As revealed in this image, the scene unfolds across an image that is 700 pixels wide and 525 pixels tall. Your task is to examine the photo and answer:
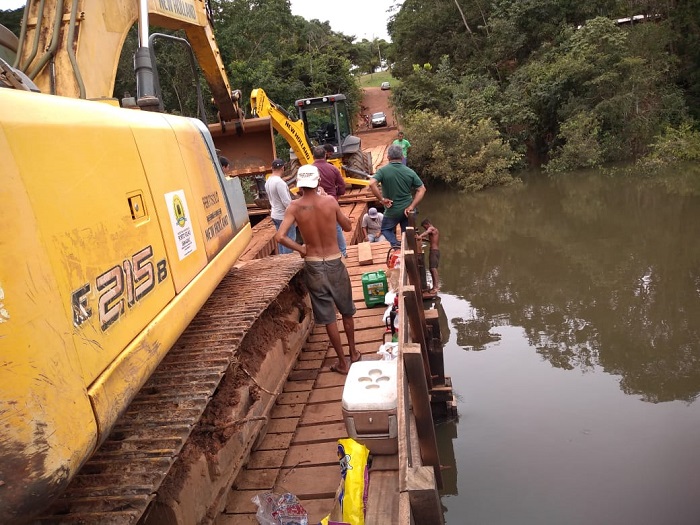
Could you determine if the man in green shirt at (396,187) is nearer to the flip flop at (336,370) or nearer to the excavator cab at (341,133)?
the flip flop at (336,370)

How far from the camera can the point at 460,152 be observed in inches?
793

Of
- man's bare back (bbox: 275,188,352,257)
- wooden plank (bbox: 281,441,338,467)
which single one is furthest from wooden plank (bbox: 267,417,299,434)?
man's bare back (bbox: 275,188,352,257)

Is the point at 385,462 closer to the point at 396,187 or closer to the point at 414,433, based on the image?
the point at 414,433

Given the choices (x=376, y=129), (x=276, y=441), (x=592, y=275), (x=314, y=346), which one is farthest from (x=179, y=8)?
(x=376, y=129)

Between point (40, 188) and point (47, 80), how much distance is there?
6.81 feet

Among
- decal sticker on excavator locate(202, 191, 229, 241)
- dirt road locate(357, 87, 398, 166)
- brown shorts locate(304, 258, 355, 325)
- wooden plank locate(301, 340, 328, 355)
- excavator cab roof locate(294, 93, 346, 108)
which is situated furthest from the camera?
dirt road locate(357, 87, 398, 166)

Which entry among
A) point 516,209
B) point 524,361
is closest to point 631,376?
point 524,361

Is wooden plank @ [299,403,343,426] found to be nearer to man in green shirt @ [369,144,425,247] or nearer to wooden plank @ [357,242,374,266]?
wooden plank @ [357,242,374,266]

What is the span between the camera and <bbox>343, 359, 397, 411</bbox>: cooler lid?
12.1 feet

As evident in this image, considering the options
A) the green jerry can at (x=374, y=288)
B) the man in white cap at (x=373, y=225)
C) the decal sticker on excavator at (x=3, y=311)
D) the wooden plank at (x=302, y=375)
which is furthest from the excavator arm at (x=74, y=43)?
the man in white cap at (x=373, y=225)

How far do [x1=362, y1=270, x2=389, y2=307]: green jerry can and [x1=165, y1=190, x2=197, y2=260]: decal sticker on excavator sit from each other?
3.20m

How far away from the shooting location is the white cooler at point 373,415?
368cm

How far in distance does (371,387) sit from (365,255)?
166 inches

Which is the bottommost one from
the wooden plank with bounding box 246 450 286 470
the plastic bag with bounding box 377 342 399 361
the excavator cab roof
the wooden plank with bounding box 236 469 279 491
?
the wooden plank with bounding box 236 469 279 491
